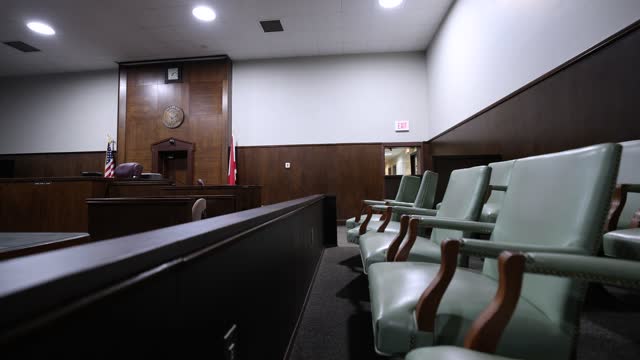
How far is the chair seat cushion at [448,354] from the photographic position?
0.52 meters

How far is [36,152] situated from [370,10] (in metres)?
7.54

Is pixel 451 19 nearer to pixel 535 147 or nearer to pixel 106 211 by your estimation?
pixel 535 147

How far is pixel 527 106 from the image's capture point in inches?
107

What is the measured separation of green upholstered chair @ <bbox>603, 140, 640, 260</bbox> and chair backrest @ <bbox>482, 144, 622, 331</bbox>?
41 cm

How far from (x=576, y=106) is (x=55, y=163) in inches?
344

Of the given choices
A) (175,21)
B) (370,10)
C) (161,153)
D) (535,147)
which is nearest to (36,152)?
(161,153)

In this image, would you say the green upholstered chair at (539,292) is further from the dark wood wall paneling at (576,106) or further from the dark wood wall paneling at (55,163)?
the dark wood wall paneling at (55,163)

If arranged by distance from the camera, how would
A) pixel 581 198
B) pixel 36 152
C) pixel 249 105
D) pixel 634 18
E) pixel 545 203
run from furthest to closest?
pixel 36 152, pixel 249 105, pixel 634 18, pixel 545 203, pixel 581 198

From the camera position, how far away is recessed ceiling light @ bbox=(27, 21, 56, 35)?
473 centimetres

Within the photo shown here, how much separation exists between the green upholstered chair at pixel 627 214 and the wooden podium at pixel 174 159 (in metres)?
5.96

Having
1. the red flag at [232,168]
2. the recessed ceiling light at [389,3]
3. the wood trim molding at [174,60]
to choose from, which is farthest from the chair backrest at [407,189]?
the wood trim molding at [174,60]

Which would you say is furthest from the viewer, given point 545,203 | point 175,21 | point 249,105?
point 249,105

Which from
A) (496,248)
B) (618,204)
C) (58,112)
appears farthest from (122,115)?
(618,204)

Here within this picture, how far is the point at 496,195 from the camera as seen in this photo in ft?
7.92
